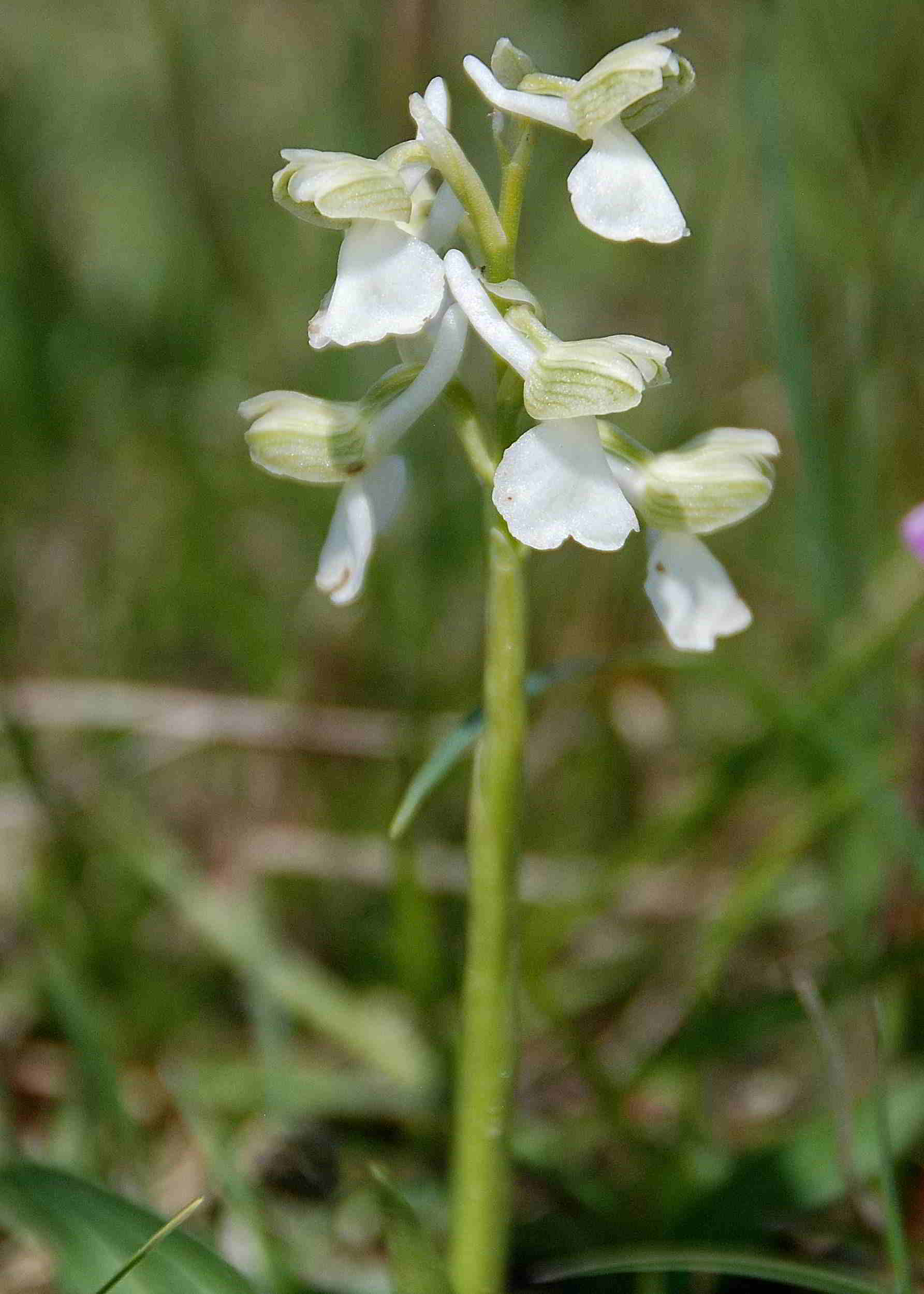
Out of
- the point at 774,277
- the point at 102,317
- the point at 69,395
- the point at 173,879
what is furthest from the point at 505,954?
the point at 102,317

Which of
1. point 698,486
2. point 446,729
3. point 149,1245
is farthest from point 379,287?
point 446,729

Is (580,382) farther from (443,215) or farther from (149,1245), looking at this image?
(149,1245)

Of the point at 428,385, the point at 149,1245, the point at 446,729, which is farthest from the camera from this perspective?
the point at 446,729

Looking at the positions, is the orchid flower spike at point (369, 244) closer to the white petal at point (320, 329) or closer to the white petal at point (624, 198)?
the white petal at point (320, 329)

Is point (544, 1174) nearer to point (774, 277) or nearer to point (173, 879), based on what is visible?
point (173, 879)

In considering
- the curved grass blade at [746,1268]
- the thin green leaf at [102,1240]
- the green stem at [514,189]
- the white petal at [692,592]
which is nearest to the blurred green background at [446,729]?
the thin green leaf at [102,1240]

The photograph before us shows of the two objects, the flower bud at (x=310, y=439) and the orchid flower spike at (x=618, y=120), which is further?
the flower bud at (x=310, y=439)
